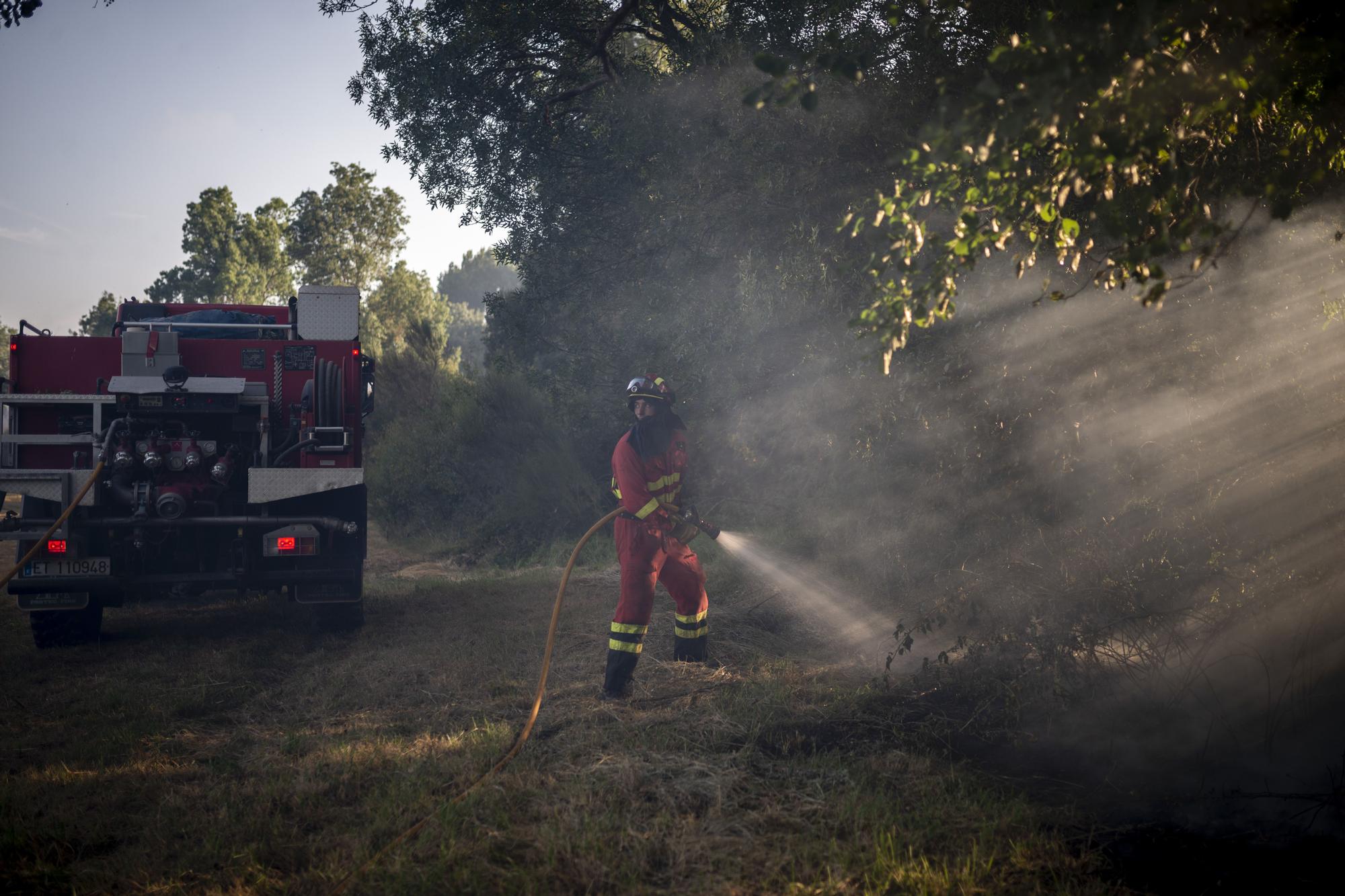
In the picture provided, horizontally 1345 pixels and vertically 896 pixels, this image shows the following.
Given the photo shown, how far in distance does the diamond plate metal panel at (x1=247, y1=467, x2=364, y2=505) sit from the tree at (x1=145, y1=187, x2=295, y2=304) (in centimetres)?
3794

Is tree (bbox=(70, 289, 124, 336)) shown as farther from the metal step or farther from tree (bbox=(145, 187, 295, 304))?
the metal step

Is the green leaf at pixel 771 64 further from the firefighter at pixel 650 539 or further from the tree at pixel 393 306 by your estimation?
the tree at pixel 393 306

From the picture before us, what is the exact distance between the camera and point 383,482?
19234mm

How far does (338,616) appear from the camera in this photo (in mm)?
8242

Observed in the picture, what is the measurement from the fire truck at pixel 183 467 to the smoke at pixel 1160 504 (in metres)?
4.73

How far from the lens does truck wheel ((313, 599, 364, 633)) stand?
820 centimetres

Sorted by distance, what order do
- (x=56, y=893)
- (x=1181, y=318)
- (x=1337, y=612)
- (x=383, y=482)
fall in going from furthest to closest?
(x=383, y=482) → (x=1181, y=318) → (x=1337, y=612) → (x=56, y=893)

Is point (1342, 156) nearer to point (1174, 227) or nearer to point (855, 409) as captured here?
point (1174, 227)

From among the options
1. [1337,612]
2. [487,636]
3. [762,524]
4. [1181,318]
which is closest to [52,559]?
[487,636]

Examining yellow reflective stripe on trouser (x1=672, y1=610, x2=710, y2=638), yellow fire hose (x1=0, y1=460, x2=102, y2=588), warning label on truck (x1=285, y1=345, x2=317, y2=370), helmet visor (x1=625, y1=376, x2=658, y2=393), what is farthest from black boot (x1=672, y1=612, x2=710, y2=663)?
yellow fire hose (x1=0, y1=460, x2=102, y2=588)

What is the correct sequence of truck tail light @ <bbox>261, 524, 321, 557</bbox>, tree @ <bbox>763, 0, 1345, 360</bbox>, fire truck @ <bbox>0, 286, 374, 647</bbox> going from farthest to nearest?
1. truck tail light @ <bbox>261, 524, 321, 557</bbox>
2. fire truck @ <bbox>0, 286, 374, 647</bbox>
3. tree @ <bbox>763, 0, 1345, 360</bbox>

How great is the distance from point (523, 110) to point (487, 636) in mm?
8522

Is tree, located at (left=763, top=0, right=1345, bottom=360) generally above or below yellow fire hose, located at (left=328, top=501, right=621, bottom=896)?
above

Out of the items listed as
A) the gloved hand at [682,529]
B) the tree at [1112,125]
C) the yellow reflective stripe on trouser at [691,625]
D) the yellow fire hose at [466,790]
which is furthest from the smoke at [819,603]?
the tree at [1112,125]
